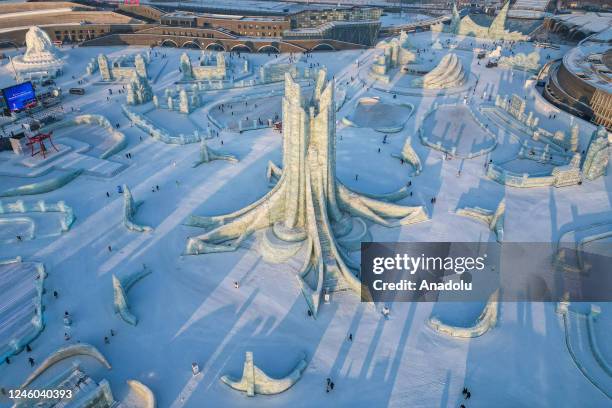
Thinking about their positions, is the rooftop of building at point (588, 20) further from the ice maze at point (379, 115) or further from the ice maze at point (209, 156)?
the ice maze at point (209, 156)

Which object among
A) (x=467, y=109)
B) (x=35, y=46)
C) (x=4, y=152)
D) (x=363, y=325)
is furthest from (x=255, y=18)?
(x=363, y=325)

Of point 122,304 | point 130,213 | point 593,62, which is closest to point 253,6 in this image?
point 593,62

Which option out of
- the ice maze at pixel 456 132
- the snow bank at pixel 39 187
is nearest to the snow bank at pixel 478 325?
the ice maze at pixel 456 132

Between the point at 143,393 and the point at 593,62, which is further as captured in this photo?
the point at 593,62

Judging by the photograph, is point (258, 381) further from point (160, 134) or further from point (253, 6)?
point (253, 6)

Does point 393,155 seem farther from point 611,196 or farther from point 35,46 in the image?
point 35,46
